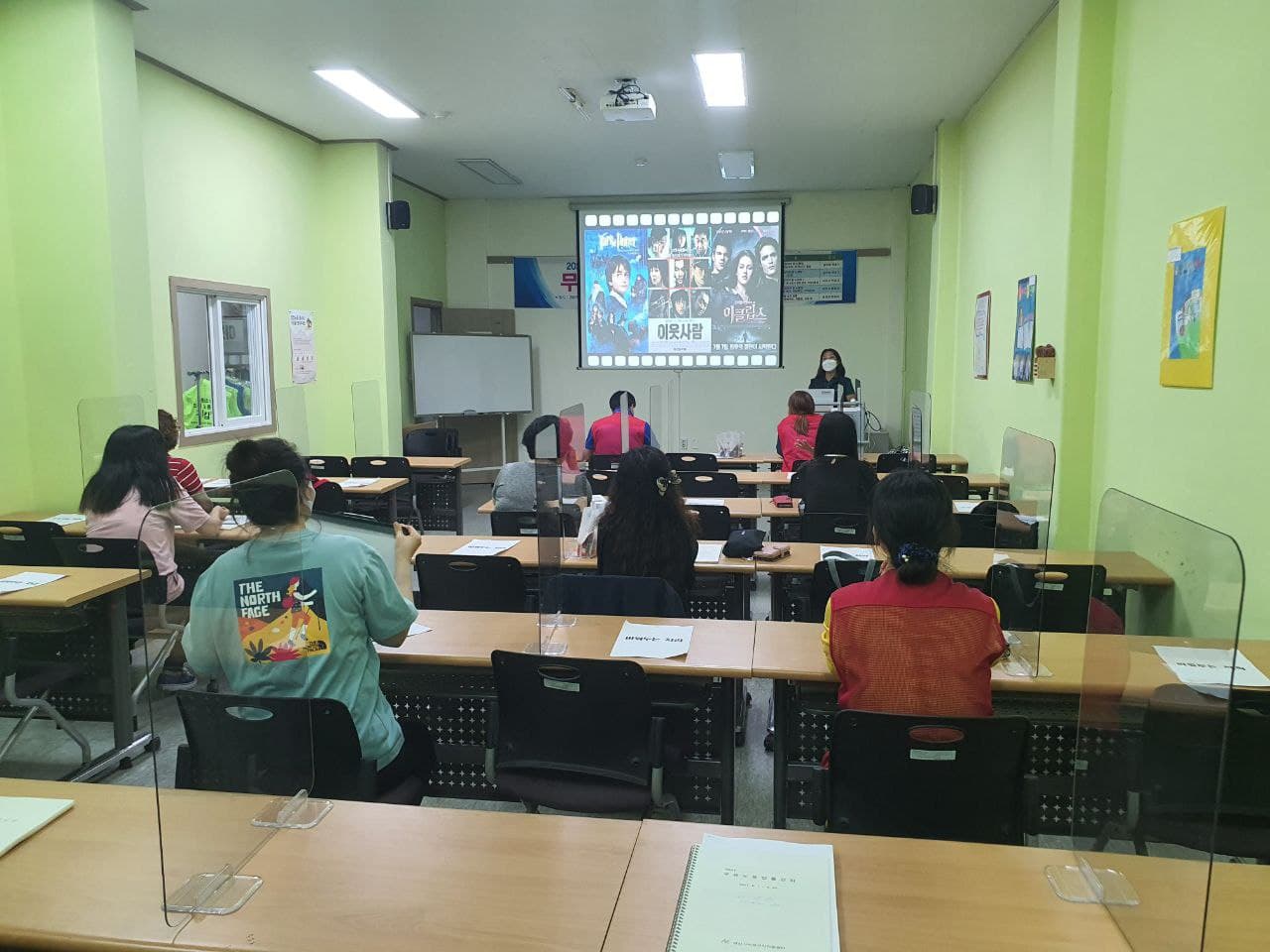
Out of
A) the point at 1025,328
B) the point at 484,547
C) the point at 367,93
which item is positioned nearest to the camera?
the point at 484,547

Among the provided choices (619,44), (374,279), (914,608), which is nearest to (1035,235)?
(619,44)

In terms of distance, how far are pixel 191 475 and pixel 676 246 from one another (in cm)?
503

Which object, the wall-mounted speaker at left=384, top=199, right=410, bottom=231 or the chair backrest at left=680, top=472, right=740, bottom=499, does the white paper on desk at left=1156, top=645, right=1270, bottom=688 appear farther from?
the wall-mounted speaker at left=384, top=199, right=410, bottom=231

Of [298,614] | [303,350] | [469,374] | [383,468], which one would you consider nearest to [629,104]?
[383,468]

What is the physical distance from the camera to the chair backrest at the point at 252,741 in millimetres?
1636

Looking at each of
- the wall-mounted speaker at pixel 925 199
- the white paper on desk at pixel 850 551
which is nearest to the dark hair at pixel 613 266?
the wall-mounted speaker at pixel 925 199

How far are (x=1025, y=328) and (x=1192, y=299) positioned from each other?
1943 mm

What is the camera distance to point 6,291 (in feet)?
15.0

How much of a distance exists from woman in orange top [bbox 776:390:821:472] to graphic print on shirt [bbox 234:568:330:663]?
4704 millimetres

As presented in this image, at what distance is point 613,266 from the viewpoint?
27.0 ft

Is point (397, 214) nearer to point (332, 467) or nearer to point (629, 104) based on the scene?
point (332, 467)

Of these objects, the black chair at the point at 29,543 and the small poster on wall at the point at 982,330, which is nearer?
the black chair at the point at 29,543

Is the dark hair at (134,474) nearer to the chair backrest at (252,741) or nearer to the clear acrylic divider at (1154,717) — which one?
the chair backrest at (252,741)

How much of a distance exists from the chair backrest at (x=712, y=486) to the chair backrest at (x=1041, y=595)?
232 centimetres
